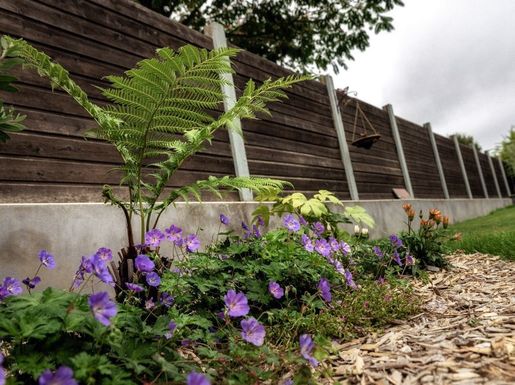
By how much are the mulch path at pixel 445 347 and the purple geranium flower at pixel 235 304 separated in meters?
0.42

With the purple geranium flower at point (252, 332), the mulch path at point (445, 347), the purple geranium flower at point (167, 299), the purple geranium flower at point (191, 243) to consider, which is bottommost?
the mulch path at point (445, 347)

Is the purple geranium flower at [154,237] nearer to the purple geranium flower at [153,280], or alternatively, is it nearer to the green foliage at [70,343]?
the purple geranium flower at [153,280]

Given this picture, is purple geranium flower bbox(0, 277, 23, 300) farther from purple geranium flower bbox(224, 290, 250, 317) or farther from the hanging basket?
the hanging basket

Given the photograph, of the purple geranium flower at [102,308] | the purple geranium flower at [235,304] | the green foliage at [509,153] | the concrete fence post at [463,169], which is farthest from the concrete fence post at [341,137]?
the green foliage at [509,153]

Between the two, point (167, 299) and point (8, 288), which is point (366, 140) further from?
point (8, 288)

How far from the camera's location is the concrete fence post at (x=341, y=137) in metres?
6.45

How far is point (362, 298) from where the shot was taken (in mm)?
2240

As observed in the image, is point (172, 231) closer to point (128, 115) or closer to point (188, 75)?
point (128, 115)

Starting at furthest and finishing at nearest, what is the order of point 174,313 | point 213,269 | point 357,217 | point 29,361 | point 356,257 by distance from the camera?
point 357,217
point 356,257
point 213,269
point 174,313
point 29,361

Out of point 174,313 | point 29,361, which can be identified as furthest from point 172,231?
point 29,361

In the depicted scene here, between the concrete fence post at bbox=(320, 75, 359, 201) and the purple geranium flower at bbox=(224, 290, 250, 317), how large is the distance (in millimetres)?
5151

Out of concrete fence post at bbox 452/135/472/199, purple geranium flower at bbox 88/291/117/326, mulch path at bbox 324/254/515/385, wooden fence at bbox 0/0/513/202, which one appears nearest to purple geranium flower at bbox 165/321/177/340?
purple geranium flower at bbox 88/291/117/326

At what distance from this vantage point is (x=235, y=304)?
1521 millimetres

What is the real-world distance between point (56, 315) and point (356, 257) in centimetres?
247
